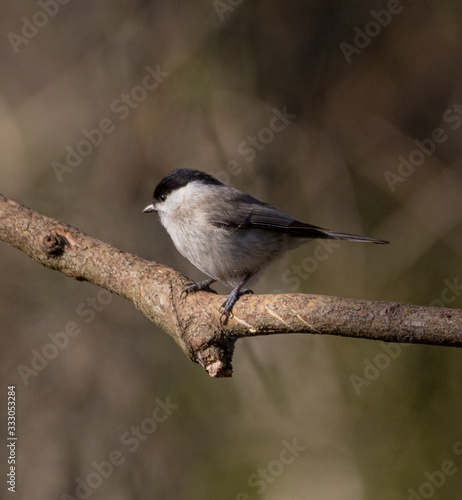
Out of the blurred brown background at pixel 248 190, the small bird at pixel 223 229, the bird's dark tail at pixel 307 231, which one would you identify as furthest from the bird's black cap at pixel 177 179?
the blurred brown background at pixel 248 190

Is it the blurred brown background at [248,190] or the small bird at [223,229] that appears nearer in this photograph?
the small bird at [223,229]

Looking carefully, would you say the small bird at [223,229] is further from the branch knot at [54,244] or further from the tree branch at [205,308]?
the branch knot at [54,244]

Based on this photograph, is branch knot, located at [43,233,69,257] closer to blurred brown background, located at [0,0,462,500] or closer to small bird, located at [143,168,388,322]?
small bird, located at [143,168,388,322]

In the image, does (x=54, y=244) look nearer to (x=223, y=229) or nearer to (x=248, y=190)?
(x=223, y=229)

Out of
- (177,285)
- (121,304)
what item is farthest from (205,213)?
(121,304)

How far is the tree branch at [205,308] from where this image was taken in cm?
192

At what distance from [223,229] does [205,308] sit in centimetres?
84

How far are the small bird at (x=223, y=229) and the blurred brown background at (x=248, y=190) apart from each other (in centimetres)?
154

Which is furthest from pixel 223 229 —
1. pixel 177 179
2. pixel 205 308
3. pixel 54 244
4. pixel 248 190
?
A: pixel 248 190

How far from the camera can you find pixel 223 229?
329cm

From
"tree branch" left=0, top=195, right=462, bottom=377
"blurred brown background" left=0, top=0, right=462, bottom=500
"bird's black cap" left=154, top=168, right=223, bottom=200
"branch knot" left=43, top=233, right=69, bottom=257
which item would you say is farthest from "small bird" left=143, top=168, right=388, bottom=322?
"blurred brown background" left=0, top=0, right=462, bottom=500

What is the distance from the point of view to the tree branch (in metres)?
1.92

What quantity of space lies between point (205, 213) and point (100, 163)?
226 centimetres

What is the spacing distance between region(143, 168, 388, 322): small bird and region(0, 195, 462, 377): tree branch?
50 centimetres
